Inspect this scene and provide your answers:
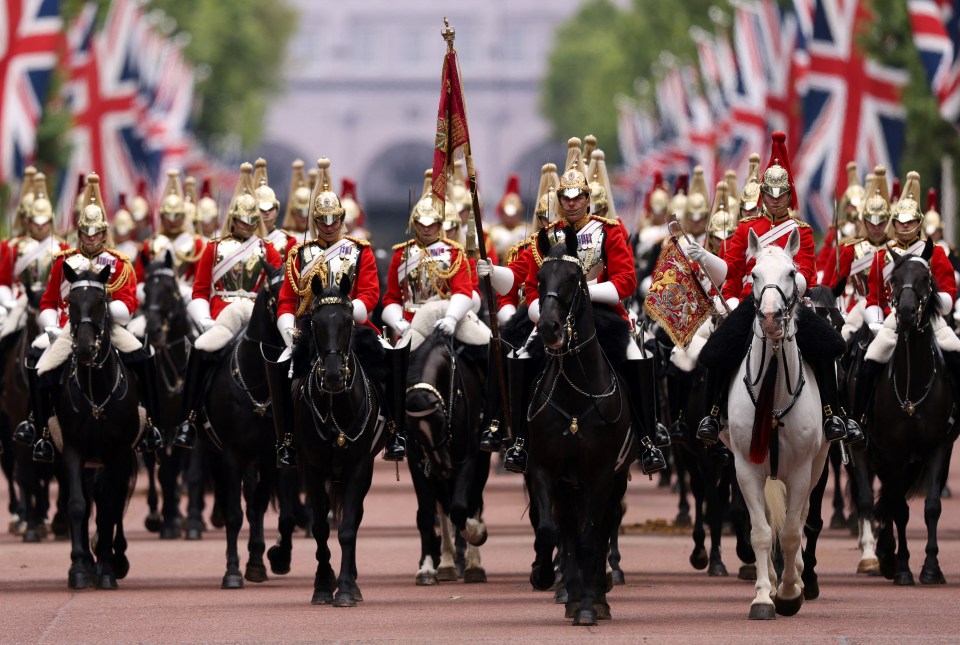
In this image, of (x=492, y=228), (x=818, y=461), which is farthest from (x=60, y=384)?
(x=492, y=228)

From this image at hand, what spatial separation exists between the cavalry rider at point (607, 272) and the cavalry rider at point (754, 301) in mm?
410

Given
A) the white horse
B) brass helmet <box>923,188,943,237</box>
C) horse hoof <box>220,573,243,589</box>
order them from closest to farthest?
the white horse
horse hoof <box>220,573,243,589</box>
brass helmet <box>923,188,943,237</box>

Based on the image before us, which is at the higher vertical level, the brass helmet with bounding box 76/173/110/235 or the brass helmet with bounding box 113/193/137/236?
the brass helmet with bounding box 113/193/137/236

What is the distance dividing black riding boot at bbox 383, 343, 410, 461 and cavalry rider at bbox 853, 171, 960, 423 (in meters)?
3.65

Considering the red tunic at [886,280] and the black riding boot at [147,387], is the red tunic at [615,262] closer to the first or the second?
the red tunic at [886,280]

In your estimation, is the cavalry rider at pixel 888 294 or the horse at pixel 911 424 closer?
the horse at pixel 911 424

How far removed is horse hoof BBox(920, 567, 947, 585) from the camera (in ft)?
58.8

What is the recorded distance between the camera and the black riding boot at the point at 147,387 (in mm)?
18750

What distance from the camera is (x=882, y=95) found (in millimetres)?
39625

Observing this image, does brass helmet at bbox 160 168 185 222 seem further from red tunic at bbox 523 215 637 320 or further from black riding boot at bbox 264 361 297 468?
red tunic at bbox 523 215 637 320

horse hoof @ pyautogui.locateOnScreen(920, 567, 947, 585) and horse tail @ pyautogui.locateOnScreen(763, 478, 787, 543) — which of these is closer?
horse tail @ pyautogui.locateOnScreen(763, 478, 787, 543)

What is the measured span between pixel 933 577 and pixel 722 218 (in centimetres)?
496

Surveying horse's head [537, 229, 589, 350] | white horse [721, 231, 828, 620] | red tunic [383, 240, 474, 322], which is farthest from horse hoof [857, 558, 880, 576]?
horse's head [537, 229, 589, 350]

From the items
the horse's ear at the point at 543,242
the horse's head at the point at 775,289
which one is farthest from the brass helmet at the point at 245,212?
the horse's head at the point at 775,289
